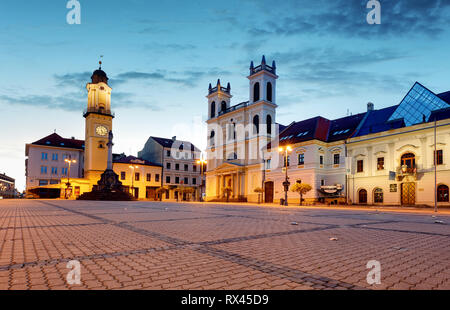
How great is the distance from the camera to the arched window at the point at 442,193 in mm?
29494

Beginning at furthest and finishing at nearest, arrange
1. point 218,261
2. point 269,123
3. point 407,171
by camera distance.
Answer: point 269,123 < point 407,171 < point 218,261

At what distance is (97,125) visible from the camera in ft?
201

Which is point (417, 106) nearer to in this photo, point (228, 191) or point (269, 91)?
point (269, 91)

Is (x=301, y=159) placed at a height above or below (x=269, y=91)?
below

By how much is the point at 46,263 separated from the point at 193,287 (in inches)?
106

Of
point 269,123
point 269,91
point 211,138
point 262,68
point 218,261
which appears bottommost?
point 218,261

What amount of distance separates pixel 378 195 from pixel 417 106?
36.3ft

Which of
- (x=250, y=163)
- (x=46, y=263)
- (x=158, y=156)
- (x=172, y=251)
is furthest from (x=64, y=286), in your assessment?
(x=158, y=156)

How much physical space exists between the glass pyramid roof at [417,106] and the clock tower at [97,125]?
52.0 meters

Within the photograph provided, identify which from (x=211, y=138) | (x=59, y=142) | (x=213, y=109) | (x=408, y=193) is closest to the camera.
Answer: (x=408, y=193)

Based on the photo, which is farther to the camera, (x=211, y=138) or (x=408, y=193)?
(x=211, y=138)

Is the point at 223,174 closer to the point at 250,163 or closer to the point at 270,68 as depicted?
the point at 250,163

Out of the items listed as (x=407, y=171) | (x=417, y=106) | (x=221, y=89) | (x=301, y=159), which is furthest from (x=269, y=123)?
(x=407, y=171)

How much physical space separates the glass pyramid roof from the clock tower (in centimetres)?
5202
